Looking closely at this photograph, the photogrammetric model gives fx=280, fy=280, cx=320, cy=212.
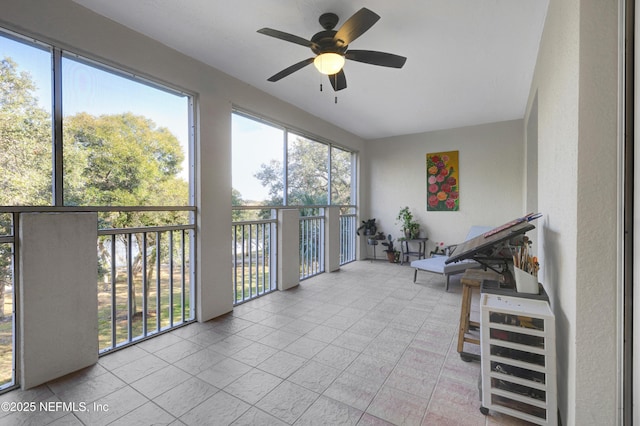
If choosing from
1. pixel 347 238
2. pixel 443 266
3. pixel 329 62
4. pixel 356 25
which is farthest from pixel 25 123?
pixel 347 238

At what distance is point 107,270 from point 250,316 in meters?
1.43

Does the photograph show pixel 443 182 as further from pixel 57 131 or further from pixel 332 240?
pixel 57 131

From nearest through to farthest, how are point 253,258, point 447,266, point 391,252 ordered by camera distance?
point 253,258
point 447,266
point 391,252

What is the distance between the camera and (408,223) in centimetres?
579

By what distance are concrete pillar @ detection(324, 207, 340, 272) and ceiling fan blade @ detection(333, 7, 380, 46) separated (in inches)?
133

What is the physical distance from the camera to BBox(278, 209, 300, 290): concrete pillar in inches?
160

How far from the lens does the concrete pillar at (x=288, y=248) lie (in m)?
4.05

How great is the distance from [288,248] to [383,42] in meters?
2.83

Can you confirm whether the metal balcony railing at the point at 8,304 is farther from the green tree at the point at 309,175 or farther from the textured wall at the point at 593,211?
the textured wall at the point at 593,211

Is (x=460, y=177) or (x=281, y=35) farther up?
(x=281, y=35)

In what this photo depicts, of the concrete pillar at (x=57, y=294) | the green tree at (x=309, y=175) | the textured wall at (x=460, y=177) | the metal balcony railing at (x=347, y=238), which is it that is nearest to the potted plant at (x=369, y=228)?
the metal balcony railing at (x=347, y=238)

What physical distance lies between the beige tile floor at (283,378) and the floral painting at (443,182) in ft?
9.80

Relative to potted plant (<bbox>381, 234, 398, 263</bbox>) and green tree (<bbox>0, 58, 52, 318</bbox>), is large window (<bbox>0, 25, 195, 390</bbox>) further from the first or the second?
potted plant (<bbox>381, 234, 398, 263</bbox>)

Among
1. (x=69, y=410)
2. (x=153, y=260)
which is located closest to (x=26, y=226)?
(x=153, y=260)
